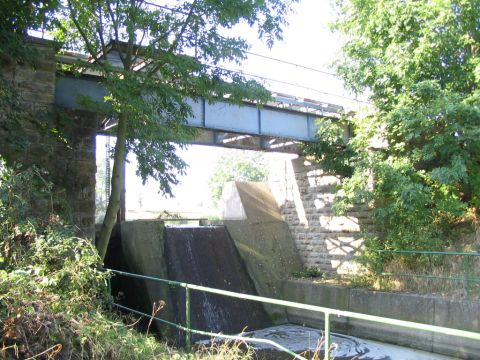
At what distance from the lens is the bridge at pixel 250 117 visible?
12.2 m

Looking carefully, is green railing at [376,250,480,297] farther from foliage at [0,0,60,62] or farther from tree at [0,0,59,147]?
foliage at [0,0,60,62]

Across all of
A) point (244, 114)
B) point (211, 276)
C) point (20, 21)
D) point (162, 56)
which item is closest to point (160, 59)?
point (162, 56)

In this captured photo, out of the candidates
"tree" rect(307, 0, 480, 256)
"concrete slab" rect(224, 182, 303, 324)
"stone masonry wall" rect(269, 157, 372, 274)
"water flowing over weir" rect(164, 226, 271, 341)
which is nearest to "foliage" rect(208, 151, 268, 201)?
"stone masonry wall" rect(269, 157, 372, 274)

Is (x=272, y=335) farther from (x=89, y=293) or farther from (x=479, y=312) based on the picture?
(x=89, y=293)

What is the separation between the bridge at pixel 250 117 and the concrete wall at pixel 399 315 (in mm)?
5368

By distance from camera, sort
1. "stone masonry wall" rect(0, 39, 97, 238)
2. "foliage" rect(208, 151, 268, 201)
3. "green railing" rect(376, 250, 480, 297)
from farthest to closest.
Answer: "foliage" rect(208, 151, 268, 201) < "green railing" rect(376, 250, 480, 297) < "stone masonry wall" rect(0, 39, 97, 238)

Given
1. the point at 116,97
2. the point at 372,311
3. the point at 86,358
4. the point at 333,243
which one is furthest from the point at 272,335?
the point at 86,358

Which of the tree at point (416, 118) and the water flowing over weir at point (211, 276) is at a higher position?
the tree at point (416, 118)

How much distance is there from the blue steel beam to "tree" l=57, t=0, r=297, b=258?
1137 mm

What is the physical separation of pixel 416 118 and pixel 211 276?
25.2 feet

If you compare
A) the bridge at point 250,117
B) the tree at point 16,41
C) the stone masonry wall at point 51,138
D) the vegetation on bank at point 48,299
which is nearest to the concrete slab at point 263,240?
the bridge at point 250,117

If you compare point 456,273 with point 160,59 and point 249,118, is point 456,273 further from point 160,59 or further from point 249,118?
point 160,59

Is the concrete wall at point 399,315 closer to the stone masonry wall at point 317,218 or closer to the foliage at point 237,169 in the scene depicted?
the stone masonry wall at point 317,218

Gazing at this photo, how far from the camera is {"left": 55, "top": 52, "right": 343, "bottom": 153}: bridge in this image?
12188 millimetres
